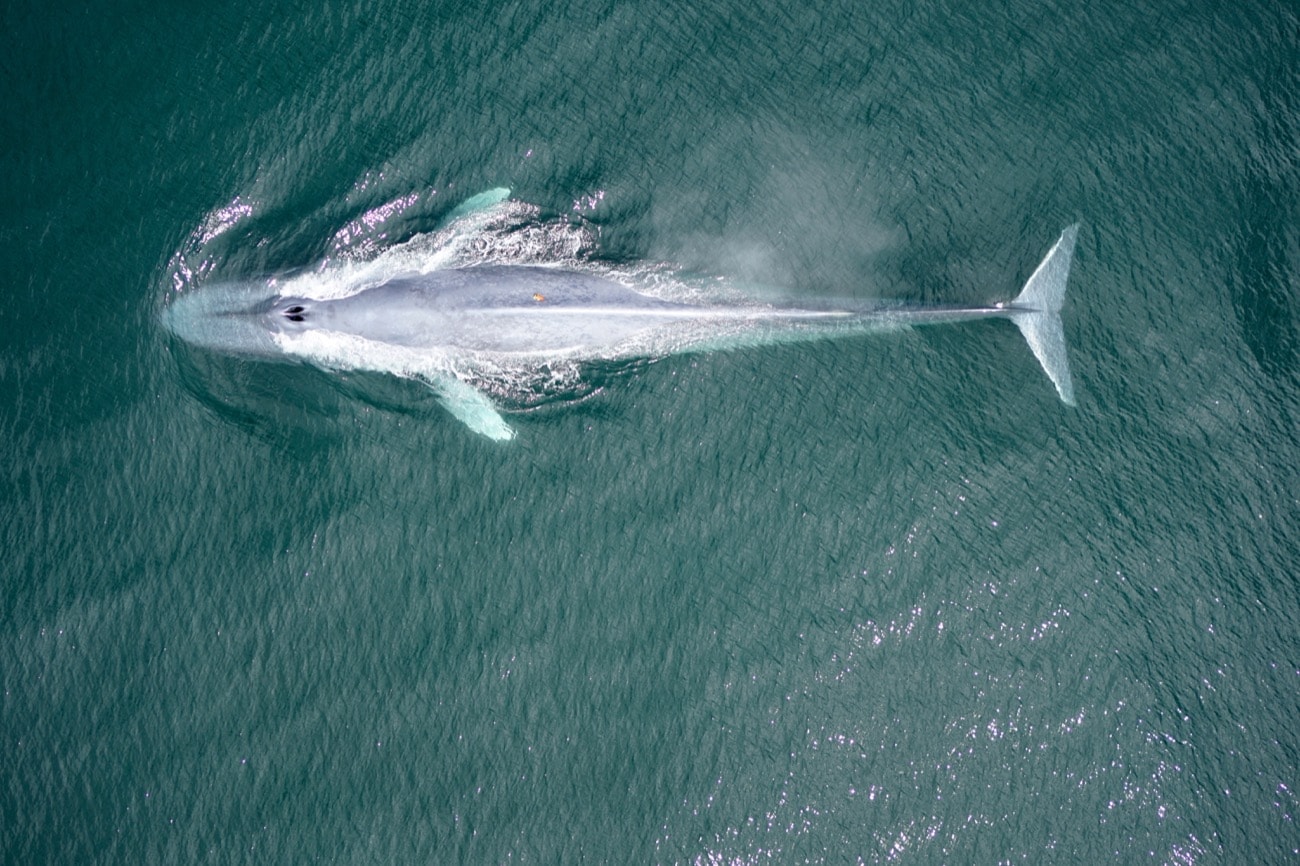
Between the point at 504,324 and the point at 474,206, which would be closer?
the point at 504,324

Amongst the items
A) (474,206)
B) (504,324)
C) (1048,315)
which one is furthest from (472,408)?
(1048,315)

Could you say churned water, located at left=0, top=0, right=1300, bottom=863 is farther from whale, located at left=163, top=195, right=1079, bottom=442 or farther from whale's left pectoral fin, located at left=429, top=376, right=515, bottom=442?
whale, located at left=163, top=195, right=1079, bottom=442

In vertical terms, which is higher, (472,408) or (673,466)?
(472,408)

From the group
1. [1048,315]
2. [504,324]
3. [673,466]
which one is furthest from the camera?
[504,324]

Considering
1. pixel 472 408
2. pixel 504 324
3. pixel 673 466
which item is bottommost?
pixel 673 466

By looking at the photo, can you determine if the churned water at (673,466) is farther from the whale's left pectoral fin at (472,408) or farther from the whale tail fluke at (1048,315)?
the whale tail fluke at (1048,315)

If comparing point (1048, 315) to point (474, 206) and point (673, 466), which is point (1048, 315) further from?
point (474, 206)
